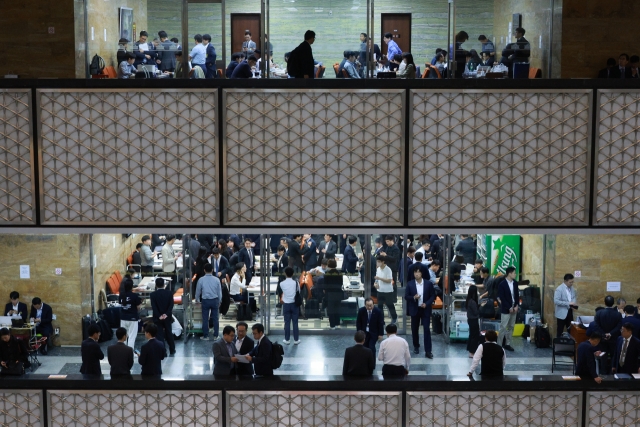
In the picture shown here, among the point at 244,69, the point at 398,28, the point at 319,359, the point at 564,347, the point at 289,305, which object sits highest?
the point at 398,28

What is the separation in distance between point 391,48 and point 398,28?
0.37 m

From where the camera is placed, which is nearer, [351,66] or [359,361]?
[359,361]

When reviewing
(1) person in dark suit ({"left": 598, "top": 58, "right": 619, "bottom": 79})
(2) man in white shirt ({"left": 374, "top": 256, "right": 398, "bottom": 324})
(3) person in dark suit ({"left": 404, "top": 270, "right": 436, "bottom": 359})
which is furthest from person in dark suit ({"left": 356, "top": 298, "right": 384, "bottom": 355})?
(1) person in dark suit ({"left": 598, "top": 58, "right": 619, "bottom": 79})

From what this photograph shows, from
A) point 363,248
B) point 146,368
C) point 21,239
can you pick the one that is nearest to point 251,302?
point 363,248

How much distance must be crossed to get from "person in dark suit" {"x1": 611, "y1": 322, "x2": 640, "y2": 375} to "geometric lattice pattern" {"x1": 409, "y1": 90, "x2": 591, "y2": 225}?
2.76 meters

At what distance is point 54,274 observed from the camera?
628 inches

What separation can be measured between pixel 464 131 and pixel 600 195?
1660 millimetres

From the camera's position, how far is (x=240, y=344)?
11.3 metres

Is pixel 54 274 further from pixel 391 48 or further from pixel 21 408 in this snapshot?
pixel 391 48

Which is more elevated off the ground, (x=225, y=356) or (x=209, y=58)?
(x=209, y=58)

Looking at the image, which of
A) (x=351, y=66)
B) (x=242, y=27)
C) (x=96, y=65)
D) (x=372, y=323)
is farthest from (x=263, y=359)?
(x=96, y=65)

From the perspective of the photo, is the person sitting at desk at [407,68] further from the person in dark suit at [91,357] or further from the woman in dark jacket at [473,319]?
the person in dark suit at [91,357]

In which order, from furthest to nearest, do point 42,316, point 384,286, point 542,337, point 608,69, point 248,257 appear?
point 248,257 < point 384,286 < point 542,337 < point 42,316 < point 608,69

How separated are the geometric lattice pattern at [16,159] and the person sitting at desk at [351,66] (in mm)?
4453
